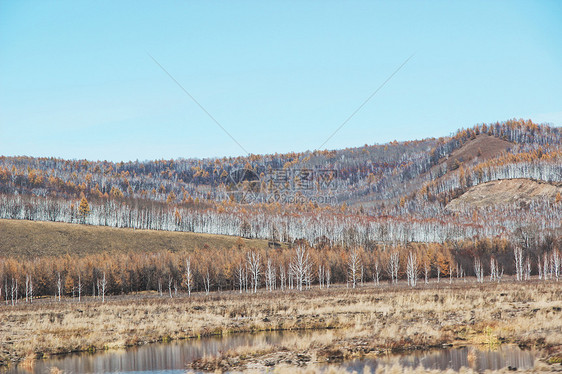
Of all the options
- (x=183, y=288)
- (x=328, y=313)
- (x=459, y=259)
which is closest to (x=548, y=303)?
(x=328, y=313)

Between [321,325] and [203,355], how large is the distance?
534 inches

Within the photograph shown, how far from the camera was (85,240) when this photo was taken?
14500 cm

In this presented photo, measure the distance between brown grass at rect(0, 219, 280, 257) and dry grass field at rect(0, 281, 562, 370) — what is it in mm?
77031

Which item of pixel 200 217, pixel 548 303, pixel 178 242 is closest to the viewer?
pixel 548 303

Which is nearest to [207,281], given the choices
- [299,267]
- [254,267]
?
[254,267]

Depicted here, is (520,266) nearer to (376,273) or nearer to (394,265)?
(394,265)

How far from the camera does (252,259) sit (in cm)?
11219

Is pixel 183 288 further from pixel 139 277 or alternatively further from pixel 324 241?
pixel 324 241

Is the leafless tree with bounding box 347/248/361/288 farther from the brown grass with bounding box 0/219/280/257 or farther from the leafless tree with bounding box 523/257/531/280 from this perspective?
the brown grass with bounding box 0/219/280/257

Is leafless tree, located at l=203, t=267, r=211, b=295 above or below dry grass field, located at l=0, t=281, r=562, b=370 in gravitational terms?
below

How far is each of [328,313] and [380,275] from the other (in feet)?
237

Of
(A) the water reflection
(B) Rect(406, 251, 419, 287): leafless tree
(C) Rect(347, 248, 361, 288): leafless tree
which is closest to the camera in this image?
(A) the water reflection

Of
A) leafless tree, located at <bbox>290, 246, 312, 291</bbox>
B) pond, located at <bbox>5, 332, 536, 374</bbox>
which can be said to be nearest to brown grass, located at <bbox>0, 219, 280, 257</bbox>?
leafless tree, located at <bbox>290, 246, 312, 291</bbox>

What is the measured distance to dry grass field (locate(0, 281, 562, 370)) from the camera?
3179 cm
